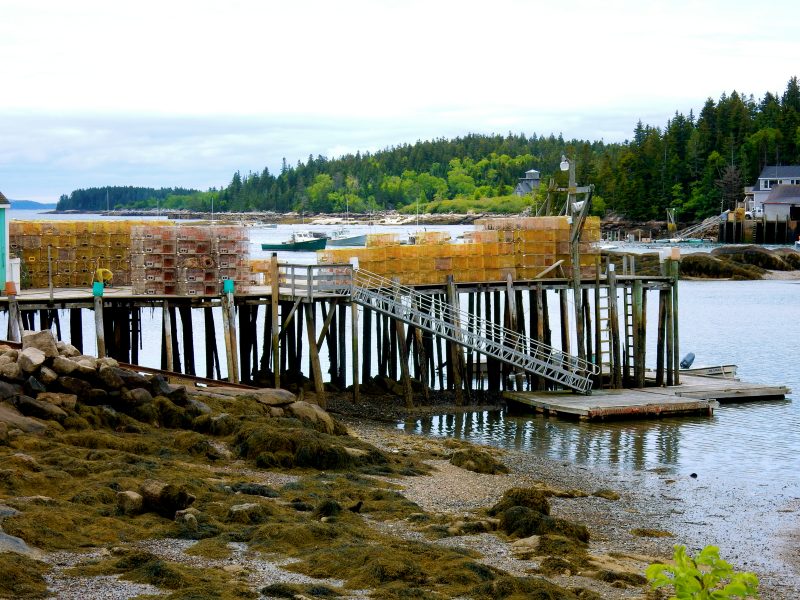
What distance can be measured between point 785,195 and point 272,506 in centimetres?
13398

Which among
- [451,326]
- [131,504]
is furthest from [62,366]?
[451,326]

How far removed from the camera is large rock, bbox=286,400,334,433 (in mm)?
28266

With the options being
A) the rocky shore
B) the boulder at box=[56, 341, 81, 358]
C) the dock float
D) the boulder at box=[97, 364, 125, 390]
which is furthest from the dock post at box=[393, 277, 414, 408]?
the boulder at box=[97, 364, 125, 390]

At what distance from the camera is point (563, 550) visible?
19.1 metres

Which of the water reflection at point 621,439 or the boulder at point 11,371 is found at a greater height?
the boulder at point 11,371

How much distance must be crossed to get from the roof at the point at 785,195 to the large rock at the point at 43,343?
128 m

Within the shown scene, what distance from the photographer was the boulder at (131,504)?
19016mm

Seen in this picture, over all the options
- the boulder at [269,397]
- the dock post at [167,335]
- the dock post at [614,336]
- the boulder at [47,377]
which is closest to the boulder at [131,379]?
the boulder at [47,377]

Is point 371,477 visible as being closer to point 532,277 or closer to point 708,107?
point 532,277

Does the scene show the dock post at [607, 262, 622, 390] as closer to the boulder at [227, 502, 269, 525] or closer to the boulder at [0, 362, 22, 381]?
the boulder at [0, 362, 22, 381]

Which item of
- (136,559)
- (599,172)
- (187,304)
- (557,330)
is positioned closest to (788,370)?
(557,330)

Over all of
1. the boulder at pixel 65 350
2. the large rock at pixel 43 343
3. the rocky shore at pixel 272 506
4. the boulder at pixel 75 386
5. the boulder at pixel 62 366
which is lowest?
the rocky shore at pixel 272 506

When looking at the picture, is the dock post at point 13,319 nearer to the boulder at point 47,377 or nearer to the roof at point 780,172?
the boulder at point 47,377

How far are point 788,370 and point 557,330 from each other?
22649 millimetres
